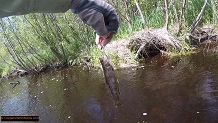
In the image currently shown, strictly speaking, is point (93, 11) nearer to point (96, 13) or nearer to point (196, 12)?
point (96, 13)

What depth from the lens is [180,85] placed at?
4555 mm

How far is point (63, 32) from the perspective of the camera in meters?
11.2

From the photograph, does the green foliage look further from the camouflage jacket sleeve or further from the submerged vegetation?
the camouflage jacket sleeve

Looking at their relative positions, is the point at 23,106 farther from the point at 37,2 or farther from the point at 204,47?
the point at 37,2

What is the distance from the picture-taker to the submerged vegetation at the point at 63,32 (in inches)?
316

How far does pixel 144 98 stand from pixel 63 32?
24.8 feet

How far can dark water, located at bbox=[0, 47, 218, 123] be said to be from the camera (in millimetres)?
3748

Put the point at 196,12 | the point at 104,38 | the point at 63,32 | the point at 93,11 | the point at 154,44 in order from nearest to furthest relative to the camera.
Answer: the point at 93,11 < the point at 104,38 < the point at 154,44 < the point at 196,12 < the point at 63,32

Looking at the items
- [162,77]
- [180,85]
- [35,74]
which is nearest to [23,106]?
[162,77]

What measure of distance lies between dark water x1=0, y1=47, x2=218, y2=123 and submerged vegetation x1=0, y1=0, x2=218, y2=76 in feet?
6.48

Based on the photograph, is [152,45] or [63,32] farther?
[63,32]

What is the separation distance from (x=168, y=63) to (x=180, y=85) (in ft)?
5.60

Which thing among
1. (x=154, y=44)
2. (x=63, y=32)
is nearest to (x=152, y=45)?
(x=154, y=44)

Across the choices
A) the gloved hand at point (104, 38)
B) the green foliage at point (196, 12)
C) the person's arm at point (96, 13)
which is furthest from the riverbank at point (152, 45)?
the person's arm at point (96, 13)
